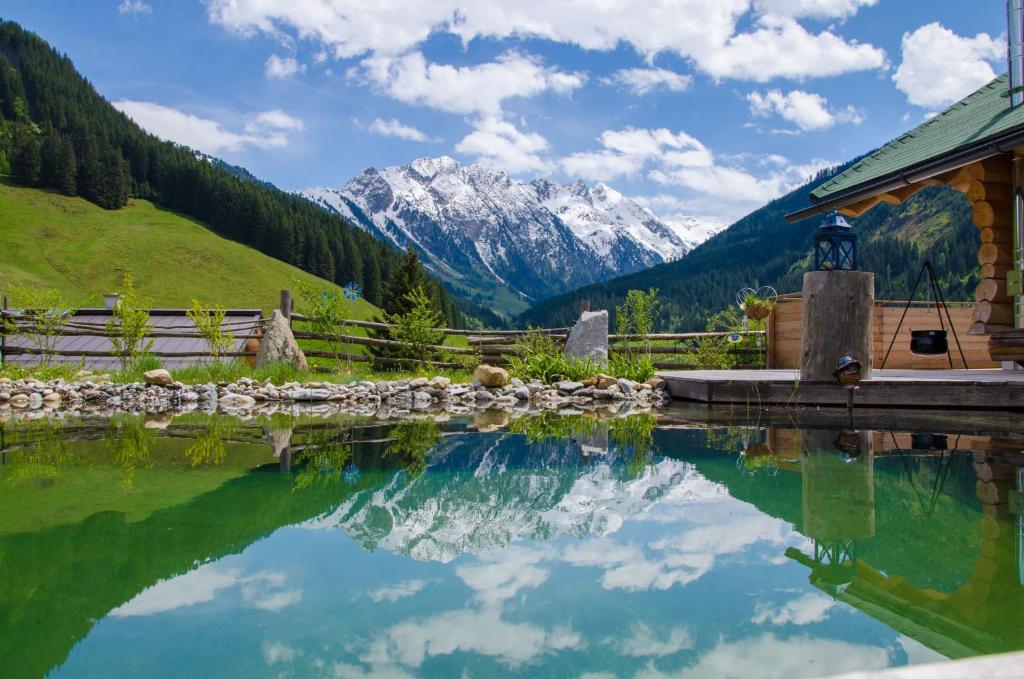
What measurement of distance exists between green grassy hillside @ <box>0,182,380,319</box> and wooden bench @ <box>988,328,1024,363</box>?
60.7m

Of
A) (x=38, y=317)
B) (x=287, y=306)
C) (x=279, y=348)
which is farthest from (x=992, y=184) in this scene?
(x=38, y=317)

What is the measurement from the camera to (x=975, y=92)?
10.5 meters

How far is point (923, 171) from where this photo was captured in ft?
27.9

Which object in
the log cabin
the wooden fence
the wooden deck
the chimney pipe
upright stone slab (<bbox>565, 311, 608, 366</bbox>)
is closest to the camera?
the wooden deck

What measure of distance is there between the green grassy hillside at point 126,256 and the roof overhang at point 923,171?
5881 cm

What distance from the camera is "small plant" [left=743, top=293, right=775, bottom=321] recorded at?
470 inches

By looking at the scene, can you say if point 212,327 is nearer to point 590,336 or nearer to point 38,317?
point 38,317

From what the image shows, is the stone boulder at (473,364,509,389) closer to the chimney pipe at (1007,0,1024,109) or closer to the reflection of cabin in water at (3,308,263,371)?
the reflection of cabin in water at (3,308,263,371)

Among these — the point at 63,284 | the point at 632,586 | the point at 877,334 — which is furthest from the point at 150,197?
the point at 632,586

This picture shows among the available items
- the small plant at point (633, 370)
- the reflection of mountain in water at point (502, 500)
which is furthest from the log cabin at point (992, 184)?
the reflection of mountain in water at point (502, 500)

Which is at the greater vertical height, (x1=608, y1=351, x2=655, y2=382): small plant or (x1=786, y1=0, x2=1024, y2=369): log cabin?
(x1=786, y1=0, x2=1024, y2=369): log cabin

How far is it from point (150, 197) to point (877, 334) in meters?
87.9

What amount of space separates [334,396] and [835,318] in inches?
251

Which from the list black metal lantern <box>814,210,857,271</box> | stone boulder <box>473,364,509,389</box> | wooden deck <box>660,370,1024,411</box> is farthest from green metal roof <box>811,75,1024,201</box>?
stone boulder <box>473,364,509,389</box>
